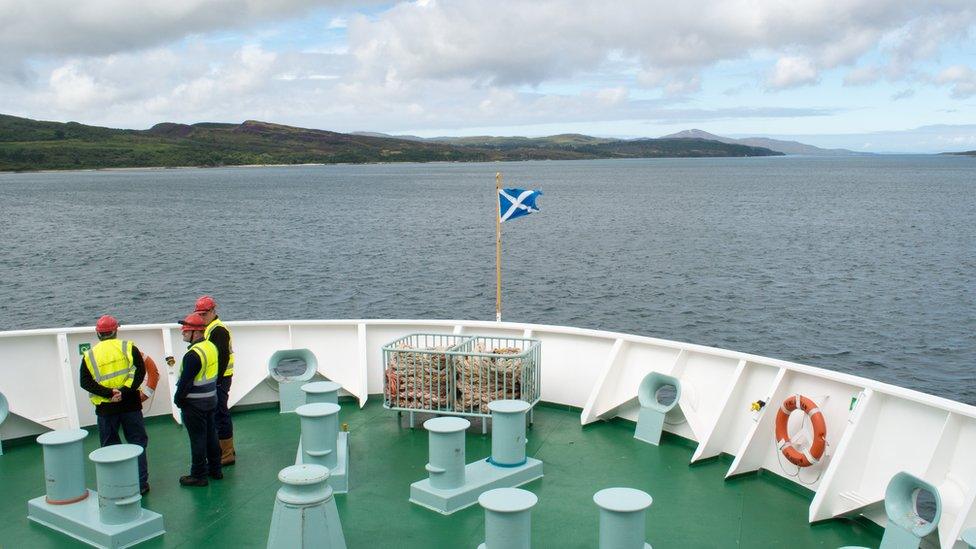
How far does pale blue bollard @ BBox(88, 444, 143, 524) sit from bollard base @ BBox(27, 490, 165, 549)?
0.07 m

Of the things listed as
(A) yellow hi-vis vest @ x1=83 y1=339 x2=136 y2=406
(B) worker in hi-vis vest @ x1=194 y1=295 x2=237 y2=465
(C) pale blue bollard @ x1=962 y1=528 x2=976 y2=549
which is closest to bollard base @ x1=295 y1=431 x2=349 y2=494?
(B) worker in hi-vis vest @ x1=194 y1=295 x2=237 y2=465

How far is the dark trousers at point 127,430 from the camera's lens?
7203 millimetres

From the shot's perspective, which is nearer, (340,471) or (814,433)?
(814,433)

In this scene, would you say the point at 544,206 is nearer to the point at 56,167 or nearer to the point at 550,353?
the point at 550,353

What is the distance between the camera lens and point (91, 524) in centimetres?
639

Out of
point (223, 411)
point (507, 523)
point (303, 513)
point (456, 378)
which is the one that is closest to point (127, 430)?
point (223, 411)

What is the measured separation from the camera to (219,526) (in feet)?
21.8

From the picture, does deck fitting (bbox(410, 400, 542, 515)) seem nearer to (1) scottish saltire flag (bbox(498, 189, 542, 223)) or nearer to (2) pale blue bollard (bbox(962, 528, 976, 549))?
(2) pale blue bollard (bbox(962, 528, 976, 549))

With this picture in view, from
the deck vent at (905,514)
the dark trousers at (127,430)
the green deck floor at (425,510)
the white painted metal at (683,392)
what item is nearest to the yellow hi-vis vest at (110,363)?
the dark trousers at (127,430)

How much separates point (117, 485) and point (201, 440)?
1070 mm

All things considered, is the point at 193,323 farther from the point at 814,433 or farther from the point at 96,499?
the point at 814,433

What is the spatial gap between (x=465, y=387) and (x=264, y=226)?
59.4 metres

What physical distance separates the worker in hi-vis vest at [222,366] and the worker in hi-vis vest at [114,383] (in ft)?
2.16

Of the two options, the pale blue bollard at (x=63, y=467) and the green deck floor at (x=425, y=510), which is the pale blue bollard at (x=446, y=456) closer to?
the green deck floor at (x=425, y=510)
